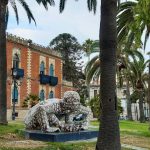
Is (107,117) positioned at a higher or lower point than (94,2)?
lower

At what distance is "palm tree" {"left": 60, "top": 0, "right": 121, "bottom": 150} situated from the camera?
1153 centimetres

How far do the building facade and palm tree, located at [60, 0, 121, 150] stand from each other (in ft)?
119

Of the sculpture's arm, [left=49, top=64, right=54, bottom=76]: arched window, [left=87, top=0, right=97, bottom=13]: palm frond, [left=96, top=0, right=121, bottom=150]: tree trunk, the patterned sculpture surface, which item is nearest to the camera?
[left=96, top=0, right=121, bottom=150]: tree trunk

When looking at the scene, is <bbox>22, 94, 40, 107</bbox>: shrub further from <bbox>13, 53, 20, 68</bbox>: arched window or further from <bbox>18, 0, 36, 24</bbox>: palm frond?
<bbox>18, 0, 36, 24</bbox>: palm frond

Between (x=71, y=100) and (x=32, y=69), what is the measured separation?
1474 inches

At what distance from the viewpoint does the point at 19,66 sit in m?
52.0

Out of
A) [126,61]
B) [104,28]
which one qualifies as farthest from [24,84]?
[104,28]

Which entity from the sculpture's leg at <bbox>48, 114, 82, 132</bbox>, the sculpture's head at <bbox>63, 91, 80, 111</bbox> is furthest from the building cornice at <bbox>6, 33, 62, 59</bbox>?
the sculpture's leg at <bbox>48, 114, 82, 132</bbox>

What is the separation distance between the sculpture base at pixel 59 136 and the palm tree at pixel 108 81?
451 centimetres

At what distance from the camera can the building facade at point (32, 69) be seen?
50031mm

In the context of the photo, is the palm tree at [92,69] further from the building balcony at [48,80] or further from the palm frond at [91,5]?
the palm frond at [91,5]

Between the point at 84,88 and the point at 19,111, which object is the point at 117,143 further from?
the point at 84,88

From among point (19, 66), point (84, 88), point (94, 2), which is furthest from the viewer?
point (84, 88)

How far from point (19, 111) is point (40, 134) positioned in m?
32.8
